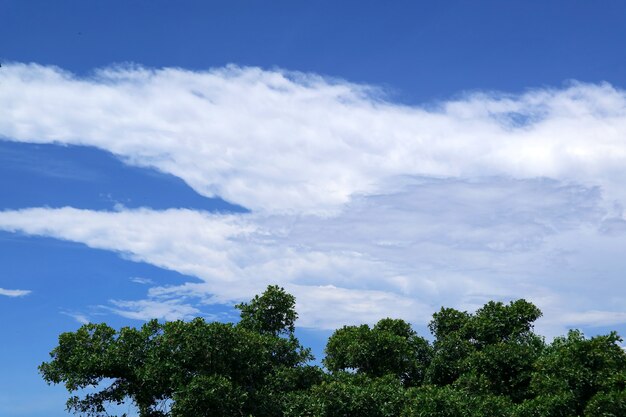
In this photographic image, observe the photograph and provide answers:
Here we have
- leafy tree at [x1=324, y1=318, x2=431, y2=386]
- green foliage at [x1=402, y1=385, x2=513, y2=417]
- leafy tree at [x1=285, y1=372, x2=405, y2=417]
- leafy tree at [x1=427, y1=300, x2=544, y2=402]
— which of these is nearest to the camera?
green foliage at [x1=402, y1=385, x2=513, y2=417]

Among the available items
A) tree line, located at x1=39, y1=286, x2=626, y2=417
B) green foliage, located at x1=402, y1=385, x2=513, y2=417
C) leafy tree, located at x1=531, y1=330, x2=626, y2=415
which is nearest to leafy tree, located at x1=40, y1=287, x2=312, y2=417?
tree line, located at x1=39, y1=286, x2=626, y2=417

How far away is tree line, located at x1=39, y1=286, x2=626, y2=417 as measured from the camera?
1180 inches

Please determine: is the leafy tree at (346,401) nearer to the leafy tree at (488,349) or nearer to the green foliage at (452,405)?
the green foliage at (452,405)

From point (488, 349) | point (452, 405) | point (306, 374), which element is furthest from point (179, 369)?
point (488, 349)

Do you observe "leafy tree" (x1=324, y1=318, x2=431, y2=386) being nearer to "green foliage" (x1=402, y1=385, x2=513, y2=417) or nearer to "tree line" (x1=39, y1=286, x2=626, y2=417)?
"tree line" (x1=39, y1=286, x2=626, y2=417)

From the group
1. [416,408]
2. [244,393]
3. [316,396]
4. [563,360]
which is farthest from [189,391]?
[563,360]

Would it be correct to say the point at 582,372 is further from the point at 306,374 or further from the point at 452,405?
the point at 306,374

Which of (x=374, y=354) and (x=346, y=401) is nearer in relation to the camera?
(x=346, y=401)

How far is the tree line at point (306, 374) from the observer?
29969 millimetres

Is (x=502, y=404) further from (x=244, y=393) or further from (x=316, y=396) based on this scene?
(x=244, y=393)

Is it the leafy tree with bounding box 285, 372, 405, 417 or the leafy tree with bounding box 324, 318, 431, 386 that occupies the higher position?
the leafy tree with bounding box 324, 318, 431, 386

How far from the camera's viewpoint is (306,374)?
35469 mm

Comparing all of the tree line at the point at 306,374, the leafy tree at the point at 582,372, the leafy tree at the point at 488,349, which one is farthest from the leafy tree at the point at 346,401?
the leafy tree at the point at 582,372

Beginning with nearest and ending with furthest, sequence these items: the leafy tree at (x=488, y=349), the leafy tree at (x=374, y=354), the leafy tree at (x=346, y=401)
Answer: the leafy tree at (x=346, y=401), the leafy tree at (x=488, y=349), the leafy tree at (x=374, y=354)
